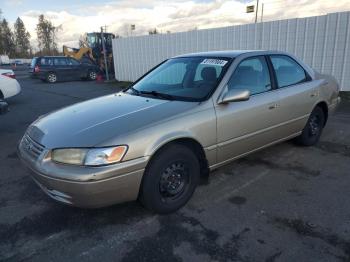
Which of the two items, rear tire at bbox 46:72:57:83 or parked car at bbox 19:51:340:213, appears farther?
rear tire at bbox 46:72:57:83

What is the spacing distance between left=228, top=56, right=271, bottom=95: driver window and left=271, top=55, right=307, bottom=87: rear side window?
0.25 metres

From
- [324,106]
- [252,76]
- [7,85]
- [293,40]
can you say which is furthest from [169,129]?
[293,40]

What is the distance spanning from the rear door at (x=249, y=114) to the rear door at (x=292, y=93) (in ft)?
0.62

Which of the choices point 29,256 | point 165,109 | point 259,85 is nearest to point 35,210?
point 29,256

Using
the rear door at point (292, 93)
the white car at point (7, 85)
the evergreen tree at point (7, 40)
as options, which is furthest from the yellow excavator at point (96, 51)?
the evergreen tree at point (7, 40)

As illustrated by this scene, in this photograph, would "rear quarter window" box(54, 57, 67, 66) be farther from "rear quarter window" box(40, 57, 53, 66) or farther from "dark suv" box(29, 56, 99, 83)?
"rear quarter window" box(40, 57, 53, 66)

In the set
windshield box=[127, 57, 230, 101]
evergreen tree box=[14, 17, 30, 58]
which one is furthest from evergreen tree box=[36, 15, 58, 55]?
windshield box=[127, 57, 230, 101]

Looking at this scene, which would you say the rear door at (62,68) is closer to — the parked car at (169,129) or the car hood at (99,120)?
the parked car at (169,129)

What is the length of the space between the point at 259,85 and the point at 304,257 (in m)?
2.18

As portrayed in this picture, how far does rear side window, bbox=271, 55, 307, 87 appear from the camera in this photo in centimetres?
426

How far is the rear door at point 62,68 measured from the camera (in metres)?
18.4

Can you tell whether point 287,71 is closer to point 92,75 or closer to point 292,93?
point 292,93

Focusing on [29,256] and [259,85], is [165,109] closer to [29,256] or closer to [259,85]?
[259,85]

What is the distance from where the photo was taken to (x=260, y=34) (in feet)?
35.0
